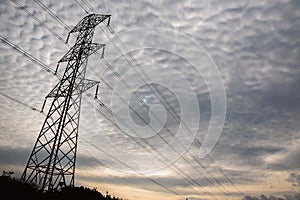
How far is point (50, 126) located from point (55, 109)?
1.78 metres

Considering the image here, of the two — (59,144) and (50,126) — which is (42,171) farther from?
(50,126)

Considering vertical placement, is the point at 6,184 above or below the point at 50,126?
below

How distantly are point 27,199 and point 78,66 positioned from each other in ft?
43.4

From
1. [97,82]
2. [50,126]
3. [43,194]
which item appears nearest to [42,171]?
[43,194]

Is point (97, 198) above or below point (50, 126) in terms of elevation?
below

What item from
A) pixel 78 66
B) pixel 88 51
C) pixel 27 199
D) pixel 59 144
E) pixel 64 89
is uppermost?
pixel 88 51

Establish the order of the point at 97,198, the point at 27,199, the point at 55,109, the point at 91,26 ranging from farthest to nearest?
the point at 97,198, the point at 91,26, the point at 55,109, the point at 27,199

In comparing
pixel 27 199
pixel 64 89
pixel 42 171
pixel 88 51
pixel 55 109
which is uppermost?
pixel 88 51

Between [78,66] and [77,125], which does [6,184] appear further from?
[78,66]

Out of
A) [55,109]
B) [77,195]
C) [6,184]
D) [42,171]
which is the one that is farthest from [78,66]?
[77,195]

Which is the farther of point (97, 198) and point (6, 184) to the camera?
point (97, 198)

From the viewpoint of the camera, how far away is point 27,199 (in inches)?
770

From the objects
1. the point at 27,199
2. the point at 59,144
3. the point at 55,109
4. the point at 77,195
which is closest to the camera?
A: the point at 27,199

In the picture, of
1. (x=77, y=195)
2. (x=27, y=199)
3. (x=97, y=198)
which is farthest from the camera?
(x=97, y=198)
